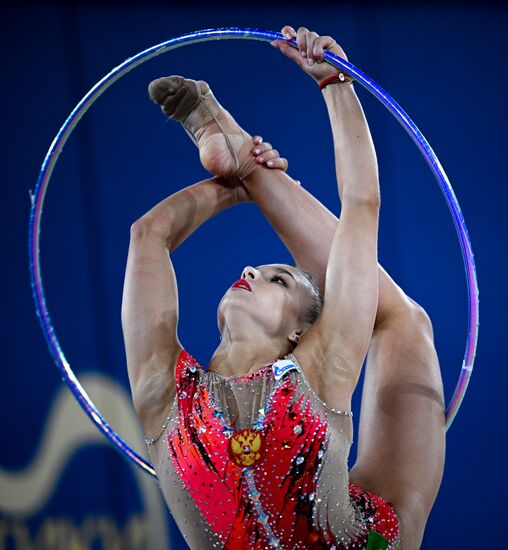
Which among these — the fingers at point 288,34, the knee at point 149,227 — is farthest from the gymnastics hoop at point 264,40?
the knee at point 149,227

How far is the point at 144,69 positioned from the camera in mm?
2824

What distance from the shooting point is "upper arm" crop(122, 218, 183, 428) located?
54.6 inches

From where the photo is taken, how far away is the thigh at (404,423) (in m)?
1.53

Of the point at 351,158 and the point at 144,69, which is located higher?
the point at 144,69

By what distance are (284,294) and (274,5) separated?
170 cm

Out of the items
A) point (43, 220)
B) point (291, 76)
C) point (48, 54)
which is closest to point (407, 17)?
point (291, 76)

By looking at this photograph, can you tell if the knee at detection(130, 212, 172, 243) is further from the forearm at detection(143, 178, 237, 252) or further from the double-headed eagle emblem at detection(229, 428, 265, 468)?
the double-headed eagle emblem at detection(229, 428, 265, 468)

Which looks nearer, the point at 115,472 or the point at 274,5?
the point at 115,472

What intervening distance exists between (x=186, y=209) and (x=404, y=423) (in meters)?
0.61

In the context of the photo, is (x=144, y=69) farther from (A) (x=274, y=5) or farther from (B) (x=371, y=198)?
(B) (x=371, y=198)

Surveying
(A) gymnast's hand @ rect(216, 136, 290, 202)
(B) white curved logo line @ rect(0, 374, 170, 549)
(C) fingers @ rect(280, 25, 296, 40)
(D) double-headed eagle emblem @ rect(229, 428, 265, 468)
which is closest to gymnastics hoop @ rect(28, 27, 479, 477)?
(C) fingers @ rect(280, 25, 296, 40)

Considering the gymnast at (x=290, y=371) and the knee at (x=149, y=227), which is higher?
the knee at (x=149, y=227)

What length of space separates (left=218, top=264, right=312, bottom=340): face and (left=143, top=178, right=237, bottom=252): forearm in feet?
0.65

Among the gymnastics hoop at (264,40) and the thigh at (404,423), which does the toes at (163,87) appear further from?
the thigh at (404,423)
